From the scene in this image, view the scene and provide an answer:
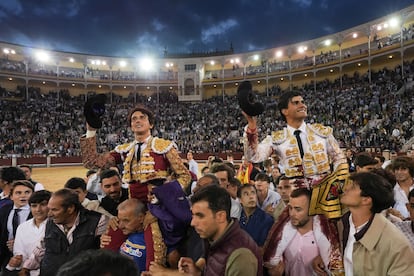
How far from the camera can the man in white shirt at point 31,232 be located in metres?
2.99

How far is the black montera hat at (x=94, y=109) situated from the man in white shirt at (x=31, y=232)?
90cm

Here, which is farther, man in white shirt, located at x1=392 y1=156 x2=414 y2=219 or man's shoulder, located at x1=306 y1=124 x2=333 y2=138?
man in white shirt, located at x1=392 y1=156 x2=414 y2=219

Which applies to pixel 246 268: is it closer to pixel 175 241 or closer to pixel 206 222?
pixel 206 222

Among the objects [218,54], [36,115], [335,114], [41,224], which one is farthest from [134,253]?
[218,54]

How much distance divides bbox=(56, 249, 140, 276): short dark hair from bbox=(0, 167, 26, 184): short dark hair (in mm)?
3948

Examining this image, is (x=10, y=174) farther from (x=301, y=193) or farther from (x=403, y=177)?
(x=403, y=177)

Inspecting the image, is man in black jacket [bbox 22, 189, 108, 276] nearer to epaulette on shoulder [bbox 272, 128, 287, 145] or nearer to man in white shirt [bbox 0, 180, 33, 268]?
man in white shirt [bbox 0, 180, 33, 268]

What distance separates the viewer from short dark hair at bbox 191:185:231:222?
6.15ft

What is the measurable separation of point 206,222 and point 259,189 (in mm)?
2409

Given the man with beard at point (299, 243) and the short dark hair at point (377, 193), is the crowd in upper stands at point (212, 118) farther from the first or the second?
the short dark hair at point (377, 193)

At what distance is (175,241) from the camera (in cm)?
228

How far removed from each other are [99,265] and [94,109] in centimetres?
210

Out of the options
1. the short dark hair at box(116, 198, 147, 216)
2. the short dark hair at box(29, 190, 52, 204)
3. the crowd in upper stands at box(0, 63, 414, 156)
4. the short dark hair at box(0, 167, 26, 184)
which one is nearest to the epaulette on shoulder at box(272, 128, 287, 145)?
the short dark hair at box(116, 198, 147, 216)

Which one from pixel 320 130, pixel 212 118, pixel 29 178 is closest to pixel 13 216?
pixel 29 178
